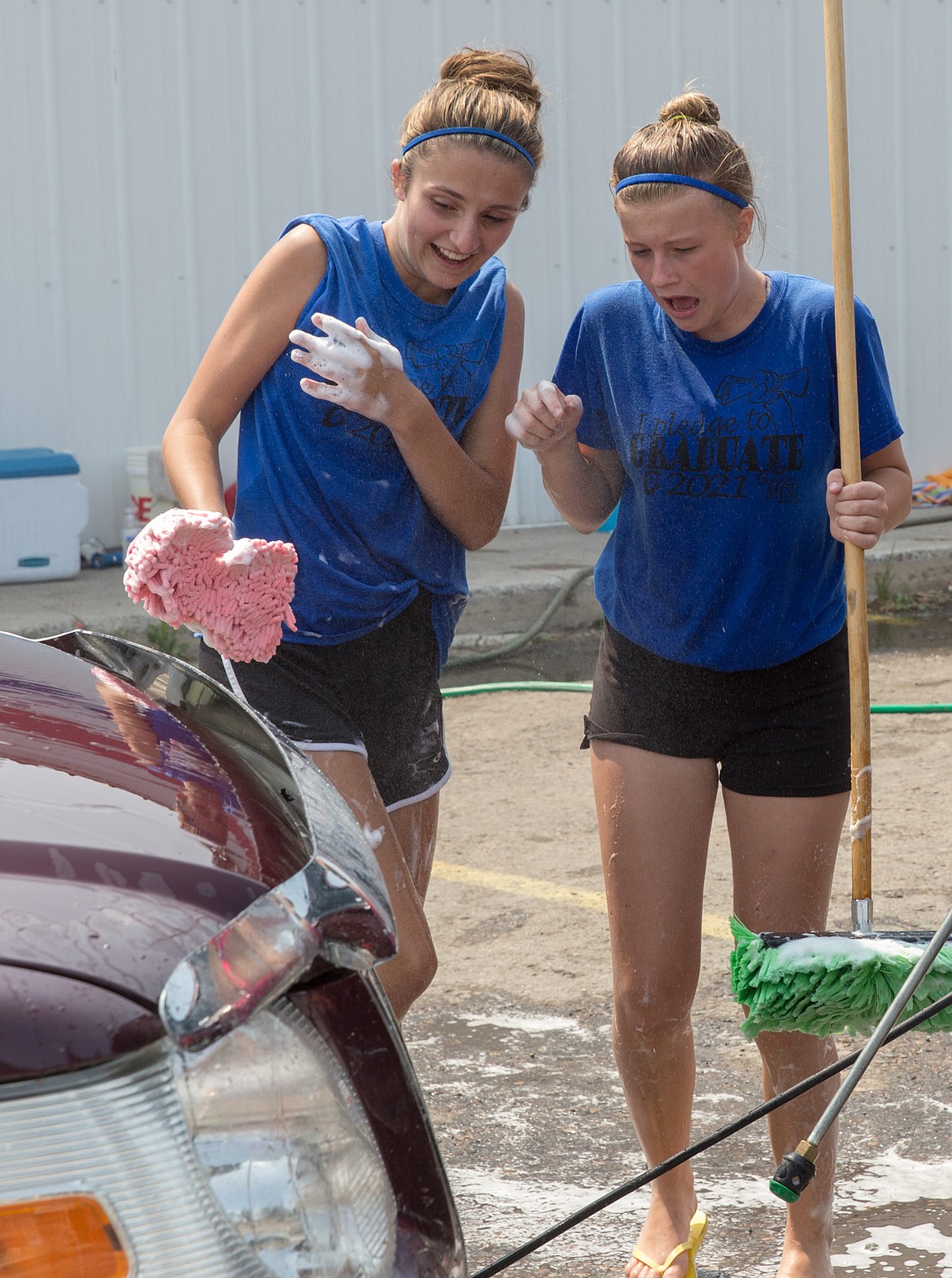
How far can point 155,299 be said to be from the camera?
909cm

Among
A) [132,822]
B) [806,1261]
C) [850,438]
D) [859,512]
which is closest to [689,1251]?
[806,1261]

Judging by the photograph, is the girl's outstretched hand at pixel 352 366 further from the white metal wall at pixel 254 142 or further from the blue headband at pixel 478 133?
the white metal wall at pixel 254 142

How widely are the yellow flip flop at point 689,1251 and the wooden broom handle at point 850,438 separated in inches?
24.2

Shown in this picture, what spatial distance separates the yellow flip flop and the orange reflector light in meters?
1.73

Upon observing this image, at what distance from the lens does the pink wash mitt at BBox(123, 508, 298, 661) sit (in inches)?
92.6

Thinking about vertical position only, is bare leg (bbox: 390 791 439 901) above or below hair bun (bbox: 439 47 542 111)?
below

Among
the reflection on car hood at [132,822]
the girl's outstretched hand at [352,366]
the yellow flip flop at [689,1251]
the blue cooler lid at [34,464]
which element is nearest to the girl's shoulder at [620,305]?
the girl's outstretched hand at [352,366]

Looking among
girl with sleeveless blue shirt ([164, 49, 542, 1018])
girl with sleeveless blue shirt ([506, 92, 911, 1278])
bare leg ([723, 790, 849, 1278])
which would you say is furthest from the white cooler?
bare leg ([723, 790, 849, 1278])

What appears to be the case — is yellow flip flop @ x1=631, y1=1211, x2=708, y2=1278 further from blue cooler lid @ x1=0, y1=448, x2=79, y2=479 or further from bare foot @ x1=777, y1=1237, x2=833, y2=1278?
blue cooler lid @ x1=0, y1=448, x2=79, y2=479

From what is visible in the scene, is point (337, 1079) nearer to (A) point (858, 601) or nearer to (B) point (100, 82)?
(A) point (858, 601)

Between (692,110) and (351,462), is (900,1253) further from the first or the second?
(692,110)

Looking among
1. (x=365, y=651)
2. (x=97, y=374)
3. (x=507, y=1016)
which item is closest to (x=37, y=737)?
(x=365, y=651)

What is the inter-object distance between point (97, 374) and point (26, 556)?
118 centimetres

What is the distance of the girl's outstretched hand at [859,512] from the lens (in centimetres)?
242
